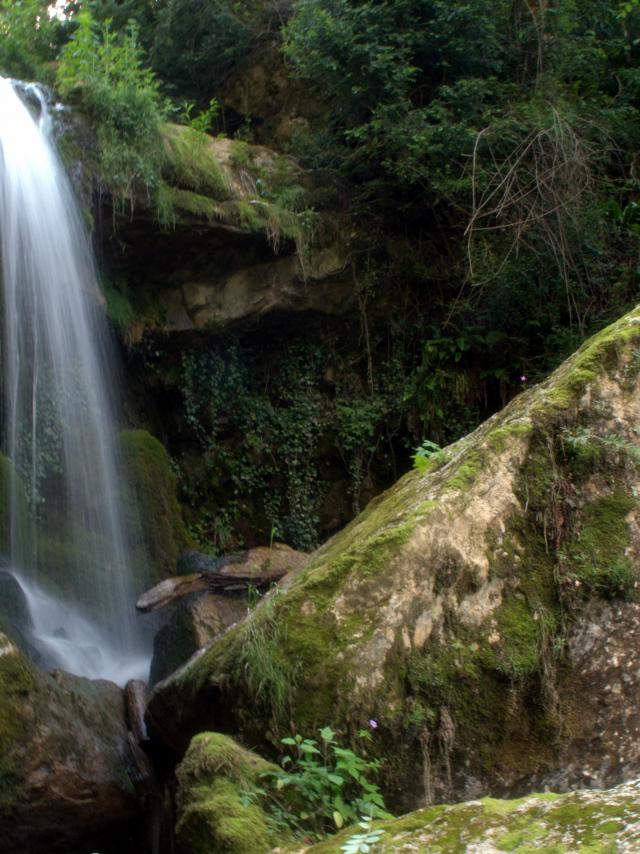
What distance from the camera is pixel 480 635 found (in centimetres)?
379

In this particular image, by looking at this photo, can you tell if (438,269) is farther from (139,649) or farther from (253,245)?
(139,649)

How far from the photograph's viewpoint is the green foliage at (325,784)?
323 cm

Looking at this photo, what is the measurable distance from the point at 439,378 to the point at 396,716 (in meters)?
6.82

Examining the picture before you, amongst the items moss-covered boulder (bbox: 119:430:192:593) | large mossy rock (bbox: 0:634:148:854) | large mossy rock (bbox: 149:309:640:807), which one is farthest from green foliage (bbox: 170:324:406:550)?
large mossy rock (bbox: 149:309:640:807)

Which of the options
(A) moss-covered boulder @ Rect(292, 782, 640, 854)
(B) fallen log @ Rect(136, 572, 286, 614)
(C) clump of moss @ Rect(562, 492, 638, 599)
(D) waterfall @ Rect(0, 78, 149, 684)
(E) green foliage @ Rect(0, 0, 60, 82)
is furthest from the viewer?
(E) green foliage @ Rect(0, 0, 60, 82)

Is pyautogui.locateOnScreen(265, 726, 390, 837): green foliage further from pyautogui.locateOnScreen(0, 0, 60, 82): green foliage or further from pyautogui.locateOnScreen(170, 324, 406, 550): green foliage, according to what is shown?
pyautogui.locateOnScreen(0, 0, 60, 82): green foliage

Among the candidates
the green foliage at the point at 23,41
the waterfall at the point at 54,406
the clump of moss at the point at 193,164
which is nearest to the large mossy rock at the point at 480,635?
the waterfall at the point at 54,406

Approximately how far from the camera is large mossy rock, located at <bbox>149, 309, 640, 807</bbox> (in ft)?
11.9

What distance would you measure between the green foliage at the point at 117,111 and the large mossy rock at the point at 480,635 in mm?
5197

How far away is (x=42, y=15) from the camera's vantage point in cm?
1114

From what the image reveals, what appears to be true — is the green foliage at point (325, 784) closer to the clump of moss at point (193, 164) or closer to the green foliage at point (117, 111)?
the green foliage at point (117, 111)

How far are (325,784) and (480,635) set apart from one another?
87 cm

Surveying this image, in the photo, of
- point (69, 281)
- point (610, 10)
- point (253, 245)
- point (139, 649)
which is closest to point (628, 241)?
point (610, 10)

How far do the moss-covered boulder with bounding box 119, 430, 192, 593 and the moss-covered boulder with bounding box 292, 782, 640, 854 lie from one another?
262 inches
